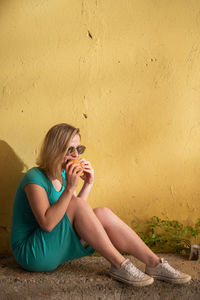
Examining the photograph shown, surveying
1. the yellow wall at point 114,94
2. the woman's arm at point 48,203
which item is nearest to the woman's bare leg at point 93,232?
the woman's arm at point 48,203

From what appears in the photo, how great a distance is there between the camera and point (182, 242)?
2768 millimetres

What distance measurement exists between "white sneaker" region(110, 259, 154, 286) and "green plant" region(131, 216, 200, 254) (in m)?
0.75

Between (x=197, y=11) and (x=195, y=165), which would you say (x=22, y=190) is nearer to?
(x=195, y=165)

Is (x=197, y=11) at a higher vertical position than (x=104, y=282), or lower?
higher

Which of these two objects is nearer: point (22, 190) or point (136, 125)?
point (22, 190)

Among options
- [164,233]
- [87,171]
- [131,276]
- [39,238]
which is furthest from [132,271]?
[164,233]

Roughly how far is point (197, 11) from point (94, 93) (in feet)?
3.70

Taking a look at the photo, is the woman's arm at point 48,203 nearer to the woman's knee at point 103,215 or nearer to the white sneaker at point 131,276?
the woman's knee at point 103,215

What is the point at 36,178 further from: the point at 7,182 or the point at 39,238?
the point at 7,182

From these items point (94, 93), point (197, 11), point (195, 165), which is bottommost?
point (195, 165)

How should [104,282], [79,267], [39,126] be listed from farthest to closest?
1. [39,126]
2. [79,267]
3. [104,282]

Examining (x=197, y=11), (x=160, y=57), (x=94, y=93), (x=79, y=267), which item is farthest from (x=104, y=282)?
(x=197, y=11)

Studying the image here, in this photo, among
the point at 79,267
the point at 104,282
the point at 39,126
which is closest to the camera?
the point at 104,282

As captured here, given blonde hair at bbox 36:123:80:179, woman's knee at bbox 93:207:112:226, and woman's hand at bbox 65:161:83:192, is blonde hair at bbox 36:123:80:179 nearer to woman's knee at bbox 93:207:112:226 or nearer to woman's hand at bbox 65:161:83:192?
woman's hand at bbox 65:161:83:192
